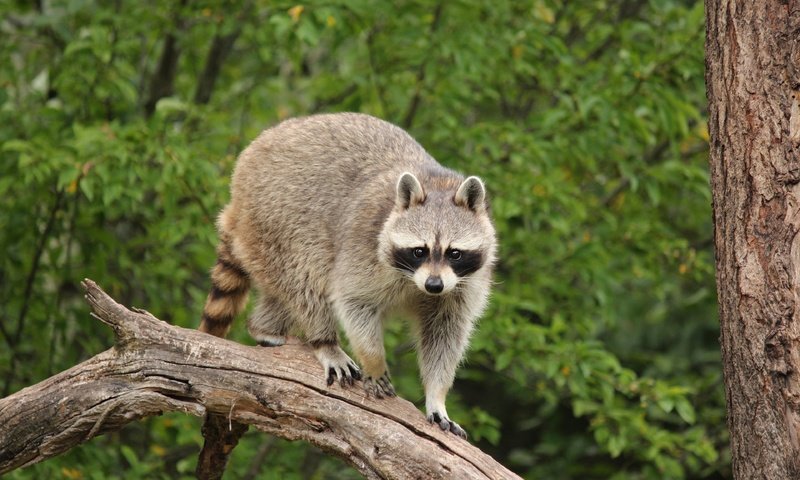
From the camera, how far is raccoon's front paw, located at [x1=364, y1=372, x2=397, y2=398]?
471 cm

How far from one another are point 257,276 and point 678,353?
6.02m

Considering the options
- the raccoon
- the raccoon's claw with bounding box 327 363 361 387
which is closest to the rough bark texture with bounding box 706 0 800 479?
the raccoon

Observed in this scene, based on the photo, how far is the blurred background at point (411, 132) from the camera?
662cm

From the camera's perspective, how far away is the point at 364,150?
5559mm

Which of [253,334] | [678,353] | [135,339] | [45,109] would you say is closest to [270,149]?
[253,334]

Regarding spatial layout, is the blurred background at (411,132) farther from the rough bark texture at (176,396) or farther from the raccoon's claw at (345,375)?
the raccoon's claw at (345,375)

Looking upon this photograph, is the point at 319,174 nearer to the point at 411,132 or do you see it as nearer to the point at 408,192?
the point at 408,192

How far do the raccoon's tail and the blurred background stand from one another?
2.98ft

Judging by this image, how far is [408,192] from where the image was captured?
4.98m

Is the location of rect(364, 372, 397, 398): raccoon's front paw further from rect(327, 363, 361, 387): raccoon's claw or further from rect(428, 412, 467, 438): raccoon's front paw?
rect(428, 412, 467, 438): raccoon's front paw

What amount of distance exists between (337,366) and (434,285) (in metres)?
0.62

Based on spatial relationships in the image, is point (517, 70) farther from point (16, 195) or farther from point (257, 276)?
point (16, 195)

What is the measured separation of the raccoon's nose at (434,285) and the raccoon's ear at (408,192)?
0.48 m

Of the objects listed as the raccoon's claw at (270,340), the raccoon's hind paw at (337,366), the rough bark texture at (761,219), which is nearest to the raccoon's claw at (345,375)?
the raccoon's hind paw at (337,366)
